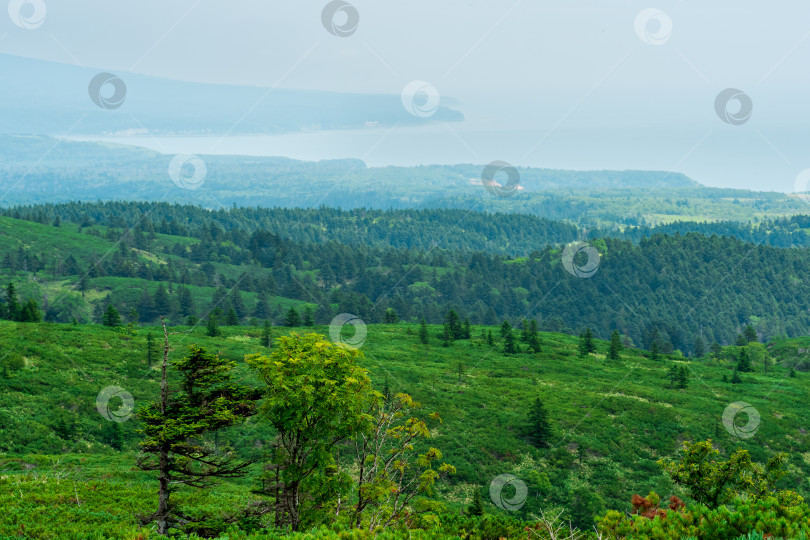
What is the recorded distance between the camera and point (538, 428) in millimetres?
54594

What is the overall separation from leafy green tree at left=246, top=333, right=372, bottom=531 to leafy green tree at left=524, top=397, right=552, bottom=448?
40.6 m

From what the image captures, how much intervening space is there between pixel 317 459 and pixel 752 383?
9095 centimetres

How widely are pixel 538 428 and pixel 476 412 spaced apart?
27.4 feet

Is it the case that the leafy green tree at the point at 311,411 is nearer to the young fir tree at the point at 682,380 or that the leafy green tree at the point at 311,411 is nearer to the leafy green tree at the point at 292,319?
the young fir tree at the point at 682,380

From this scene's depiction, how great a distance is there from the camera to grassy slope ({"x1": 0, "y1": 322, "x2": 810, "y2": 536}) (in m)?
40.4

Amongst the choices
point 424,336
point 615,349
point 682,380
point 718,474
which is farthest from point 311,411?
point 615,349

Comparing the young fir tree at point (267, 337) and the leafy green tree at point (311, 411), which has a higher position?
the young fir tree at point (267, 337)

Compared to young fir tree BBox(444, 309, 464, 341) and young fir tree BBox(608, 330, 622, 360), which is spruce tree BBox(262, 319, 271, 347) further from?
young fir tree BBox(608, 330, 622, 360)

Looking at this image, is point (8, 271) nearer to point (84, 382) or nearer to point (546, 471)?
point (84, 382)

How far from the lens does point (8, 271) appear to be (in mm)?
165250

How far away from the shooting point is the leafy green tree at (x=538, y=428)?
177 feet

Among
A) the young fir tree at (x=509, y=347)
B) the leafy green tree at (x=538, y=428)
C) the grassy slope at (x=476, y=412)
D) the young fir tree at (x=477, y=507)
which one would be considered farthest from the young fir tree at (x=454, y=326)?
the young fir tree at (x=477, y=507)

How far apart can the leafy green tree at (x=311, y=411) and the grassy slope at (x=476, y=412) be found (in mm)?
8056

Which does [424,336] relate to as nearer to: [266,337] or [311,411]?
[266,337]
